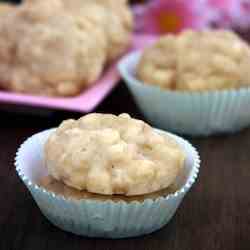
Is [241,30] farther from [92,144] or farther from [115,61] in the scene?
[92,144]

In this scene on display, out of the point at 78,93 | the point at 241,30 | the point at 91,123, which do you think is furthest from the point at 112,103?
the point at 241,30

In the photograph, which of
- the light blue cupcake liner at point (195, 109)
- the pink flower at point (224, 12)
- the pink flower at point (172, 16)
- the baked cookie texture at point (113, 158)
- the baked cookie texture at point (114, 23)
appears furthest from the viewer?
the pink flower at point (224, 12)

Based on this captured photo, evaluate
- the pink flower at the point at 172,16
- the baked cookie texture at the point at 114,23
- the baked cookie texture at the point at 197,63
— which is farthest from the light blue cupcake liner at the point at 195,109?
the pink flower at the point at 172,16

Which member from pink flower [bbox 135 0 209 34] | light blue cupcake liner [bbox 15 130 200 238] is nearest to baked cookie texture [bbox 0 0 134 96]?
light blue cupcake liner [bbox 15 130 200 238]

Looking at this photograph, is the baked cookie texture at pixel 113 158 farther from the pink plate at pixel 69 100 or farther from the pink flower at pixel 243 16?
the pink flower at pixel 243 16

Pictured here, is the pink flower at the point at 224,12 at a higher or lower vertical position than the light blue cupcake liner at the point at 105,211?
lower

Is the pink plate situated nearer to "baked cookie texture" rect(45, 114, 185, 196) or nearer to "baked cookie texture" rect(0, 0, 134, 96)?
"baked cookie texture" rect(0, 0, 134, 96)

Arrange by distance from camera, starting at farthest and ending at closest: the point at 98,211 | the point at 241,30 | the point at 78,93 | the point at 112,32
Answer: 1. the point at 241,30
2. the point at 112,32
3. the point at 78,93
4. the point at 98,211
